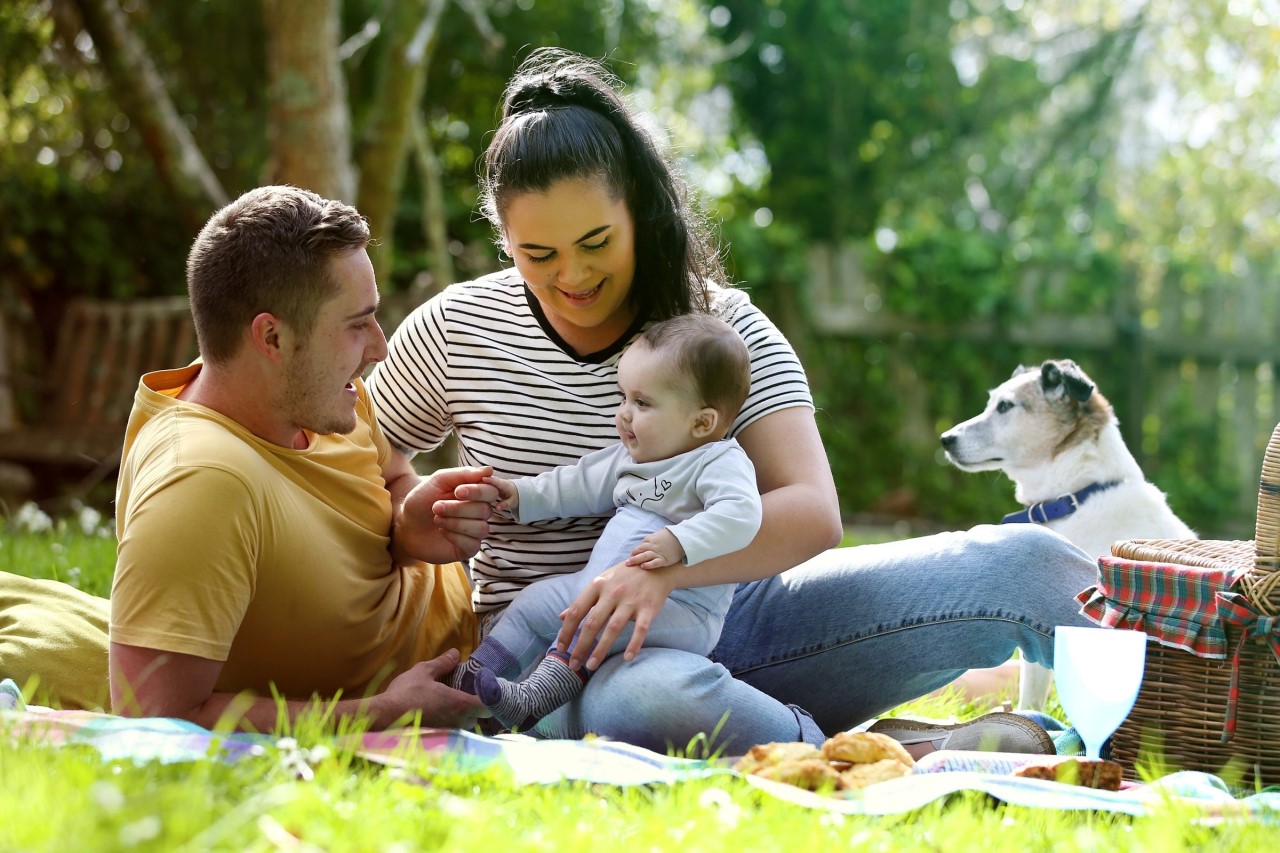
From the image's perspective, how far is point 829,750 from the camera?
2303 millimetres

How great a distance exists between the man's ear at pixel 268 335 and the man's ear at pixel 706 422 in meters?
0.89

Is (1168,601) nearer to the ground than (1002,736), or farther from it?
farther from it

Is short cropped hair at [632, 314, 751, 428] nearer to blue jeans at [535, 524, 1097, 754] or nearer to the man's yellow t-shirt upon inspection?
blue jeans at [535, 524, 1097, 754]

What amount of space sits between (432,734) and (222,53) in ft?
26.6

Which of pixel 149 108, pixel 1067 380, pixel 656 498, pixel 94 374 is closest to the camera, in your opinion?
pixel 656 498

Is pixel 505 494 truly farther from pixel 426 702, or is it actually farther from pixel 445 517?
pixel 426 702

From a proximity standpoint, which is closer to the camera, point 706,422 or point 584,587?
point 584,587

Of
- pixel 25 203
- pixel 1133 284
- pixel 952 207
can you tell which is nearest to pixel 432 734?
pixel 25 203

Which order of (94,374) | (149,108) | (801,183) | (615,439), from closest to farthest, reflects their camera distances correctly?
1. (615,439)
2. (149,108)
3. (94,374)
4. (801,183)

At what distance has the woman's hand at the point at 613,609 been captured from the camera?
2410mm

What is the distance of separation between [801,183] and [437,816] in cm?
955

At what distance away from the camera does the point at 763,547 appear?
2.62 metres

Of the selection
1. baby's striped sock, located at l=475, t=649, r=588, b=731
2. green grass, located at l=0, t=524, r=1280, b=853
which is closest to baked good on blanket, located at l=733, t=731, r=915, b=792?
green grass, located at l=0, t=524, r=1280, b=853

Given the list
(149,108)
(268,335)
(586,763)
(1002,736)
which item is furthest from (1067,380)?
(149,108)
